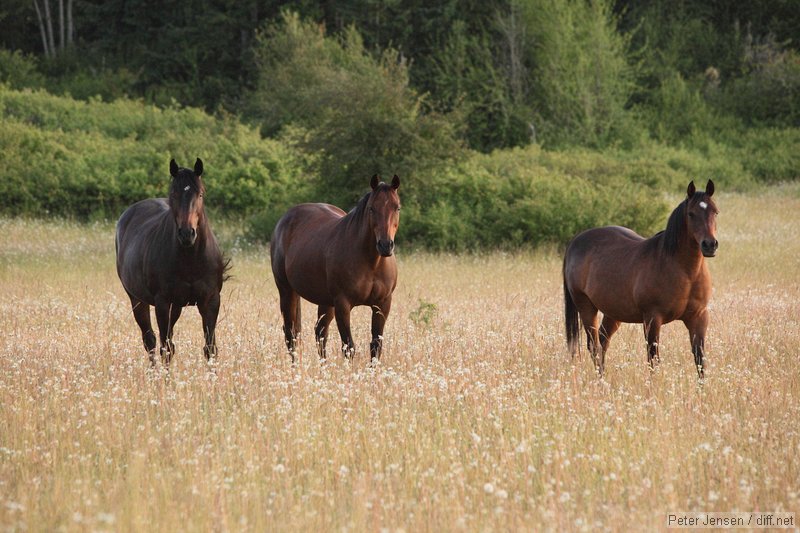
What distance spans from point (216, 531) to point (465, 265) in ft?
44.7

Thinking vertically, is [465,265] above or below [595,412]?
below

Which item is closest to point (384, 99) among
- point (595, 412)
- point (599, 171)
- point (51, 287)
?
point (599, 171)

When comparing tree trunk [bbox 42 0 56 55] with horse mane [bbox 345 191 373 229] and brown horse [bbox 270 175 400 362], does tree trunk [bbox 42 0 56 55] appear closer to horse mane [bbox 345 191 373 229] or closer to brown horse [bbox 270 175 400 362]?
brown horse [bbox 270 175 400 362]

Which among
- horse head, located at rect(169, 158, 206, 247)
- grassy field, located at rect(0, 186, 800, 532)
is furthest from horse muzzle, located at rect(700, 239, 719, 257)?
horse head, located at rect(169, 158, 206, 247)

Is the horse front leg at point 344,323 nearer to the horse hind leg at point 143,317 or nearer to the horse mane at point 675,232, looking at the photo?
the horse hind leg at point 143,317

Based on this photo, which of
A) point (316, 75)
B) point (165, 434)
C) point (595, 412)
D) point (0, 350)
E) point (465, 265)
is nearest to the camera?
point (165, 434)

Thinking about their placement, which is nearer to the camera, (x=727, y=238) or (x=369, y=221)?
(x=369, y=221)

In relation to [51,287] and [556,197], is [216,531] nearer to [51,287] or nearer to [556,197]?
[51,287]

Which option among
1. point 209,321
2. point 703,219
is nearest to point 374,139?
point 209,321

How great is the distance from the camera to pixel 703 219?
25.1 feet

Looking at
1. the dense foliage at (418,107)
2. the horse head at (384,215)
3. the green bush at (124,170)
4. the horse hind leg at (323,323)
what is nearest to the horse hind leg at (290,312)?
the horse hind leg at (323,323)

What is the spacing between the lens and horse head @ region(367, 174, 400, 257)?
826 cm

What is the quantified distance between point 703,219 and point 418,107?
14.8m

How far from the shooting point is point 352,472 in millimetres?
5922
